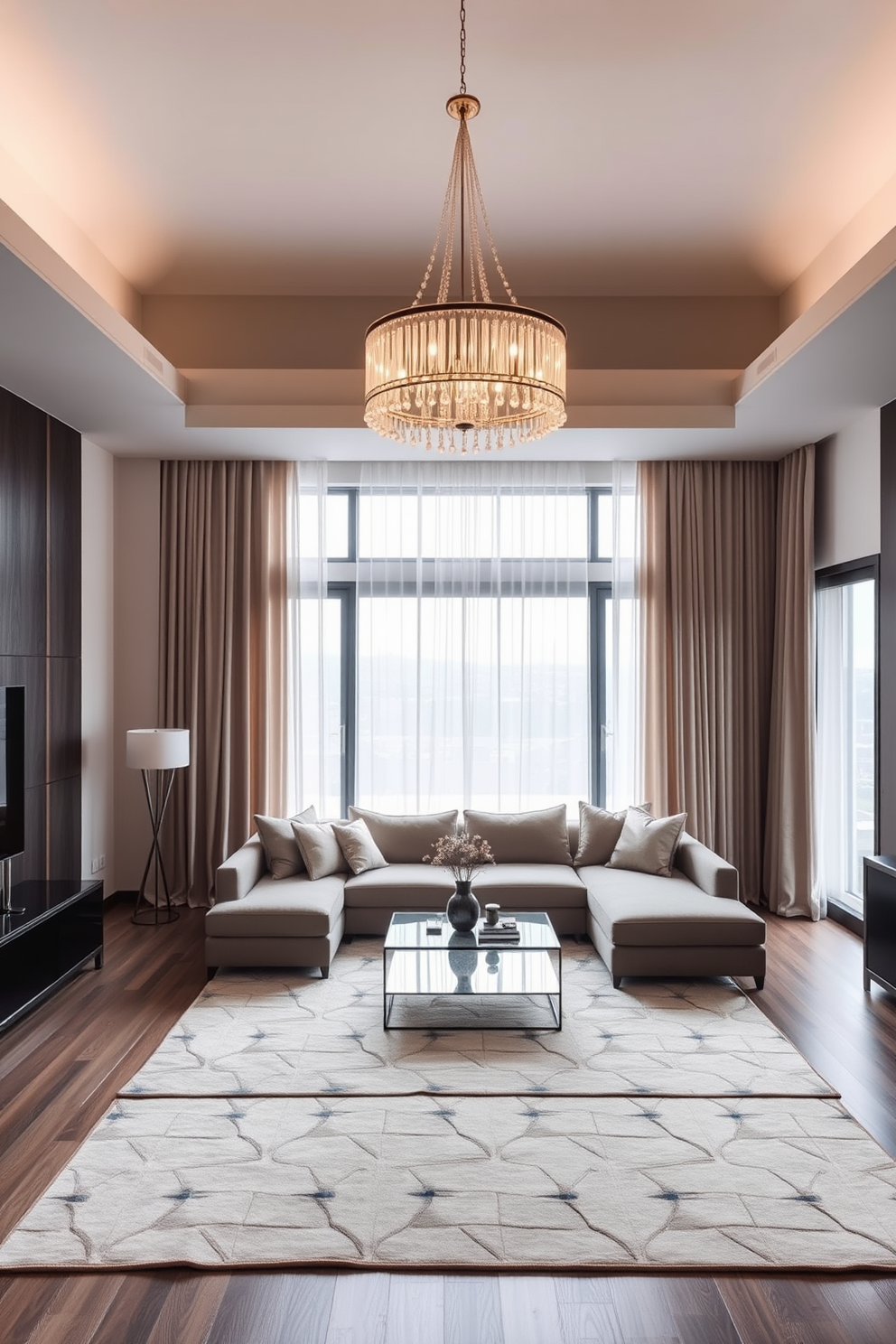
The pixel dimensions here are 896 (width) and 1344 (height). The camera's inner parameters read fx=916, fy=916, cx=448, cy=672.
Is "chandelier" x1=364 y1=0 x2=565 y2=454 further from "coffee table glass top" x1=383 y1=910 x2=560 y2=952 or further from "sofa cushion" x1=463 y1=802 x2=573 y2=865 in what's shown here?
"sofa cushion" x1=463 y1=802 x2=573 y2=865

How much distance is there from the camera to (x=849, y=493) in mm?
5379

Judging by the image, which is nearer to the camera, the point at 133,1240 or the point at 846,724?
the point at 133,1240

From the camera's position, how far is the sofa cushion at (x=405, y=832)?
551 cm

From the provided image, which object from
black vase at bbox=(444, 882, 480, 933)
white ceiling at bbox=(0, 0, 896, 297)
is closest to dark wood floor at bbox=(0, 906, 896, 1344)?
black vase at bbox=(444, 882, 480, 933)

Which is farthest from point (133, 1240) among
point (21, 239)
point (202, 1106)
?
point (21, 239)

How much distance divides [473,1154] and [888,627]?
354 centimetres

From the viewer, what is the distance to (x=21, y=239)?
3.08 m

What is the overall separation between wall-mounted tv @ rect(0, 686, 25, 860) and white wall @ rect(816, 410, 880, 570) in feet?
14.9

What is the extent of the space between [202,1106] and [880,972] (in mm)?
3040

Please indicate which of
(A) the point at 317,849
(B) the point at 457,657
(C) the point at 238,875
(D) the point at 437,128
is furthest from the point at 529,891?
(D) the point at 437,128

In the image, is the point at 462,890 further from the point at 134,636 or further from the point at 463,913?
the point at 134,636

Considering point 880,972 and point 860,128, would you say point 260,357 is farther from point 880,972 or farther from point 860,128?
point 880,972

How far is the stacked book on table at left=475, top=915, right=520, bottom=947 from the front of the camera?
4.09 meters

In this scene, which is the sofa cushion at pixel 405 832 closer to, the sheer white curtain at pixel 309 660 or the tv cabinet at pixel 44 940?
the sheer white curtain at pixel 309 660
